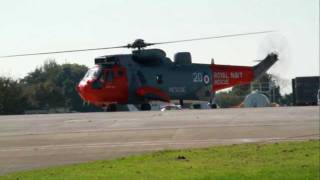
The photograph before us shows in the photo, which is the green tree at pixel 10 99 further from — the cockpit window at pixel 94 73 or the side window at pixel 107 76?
the side window at pixel 107 76

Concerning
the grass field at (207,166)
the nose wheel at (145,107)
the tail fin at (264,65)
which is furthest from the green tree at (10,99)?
the grass field at (207,166)

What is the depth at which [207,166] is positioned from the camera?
11.9 meters

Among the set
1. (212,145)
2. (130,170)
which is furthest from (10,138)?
(130,170)

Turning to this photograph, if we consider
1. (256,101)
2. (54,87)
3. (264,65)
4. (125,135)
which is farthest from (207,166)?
(54,87)

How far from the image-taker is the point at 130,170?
11.6 m

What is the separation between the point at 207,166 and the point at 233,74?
123 feet

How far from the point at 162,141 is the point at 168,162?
3753 mm

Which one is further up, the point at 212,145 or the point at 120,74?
the point at 120,74

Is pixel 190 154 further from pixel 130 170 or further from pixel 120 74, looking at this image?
pixel 120 74

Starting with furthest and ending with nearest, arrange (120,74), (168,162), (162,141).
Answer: (120,74) → (162,141) → (168,162)

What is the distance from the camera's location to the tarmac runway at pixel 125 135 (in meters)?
14.1

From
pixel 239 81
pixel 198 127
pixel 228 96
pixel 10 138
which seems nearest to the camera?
pixel 10 138

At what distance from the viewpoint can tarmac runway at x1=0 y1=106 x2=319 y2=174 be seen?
46.4 ft

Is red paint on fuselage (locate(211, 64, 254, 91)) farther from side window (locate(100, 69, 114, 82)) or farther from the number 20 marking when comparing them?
side window (locate(100, 69, 114, 82))
